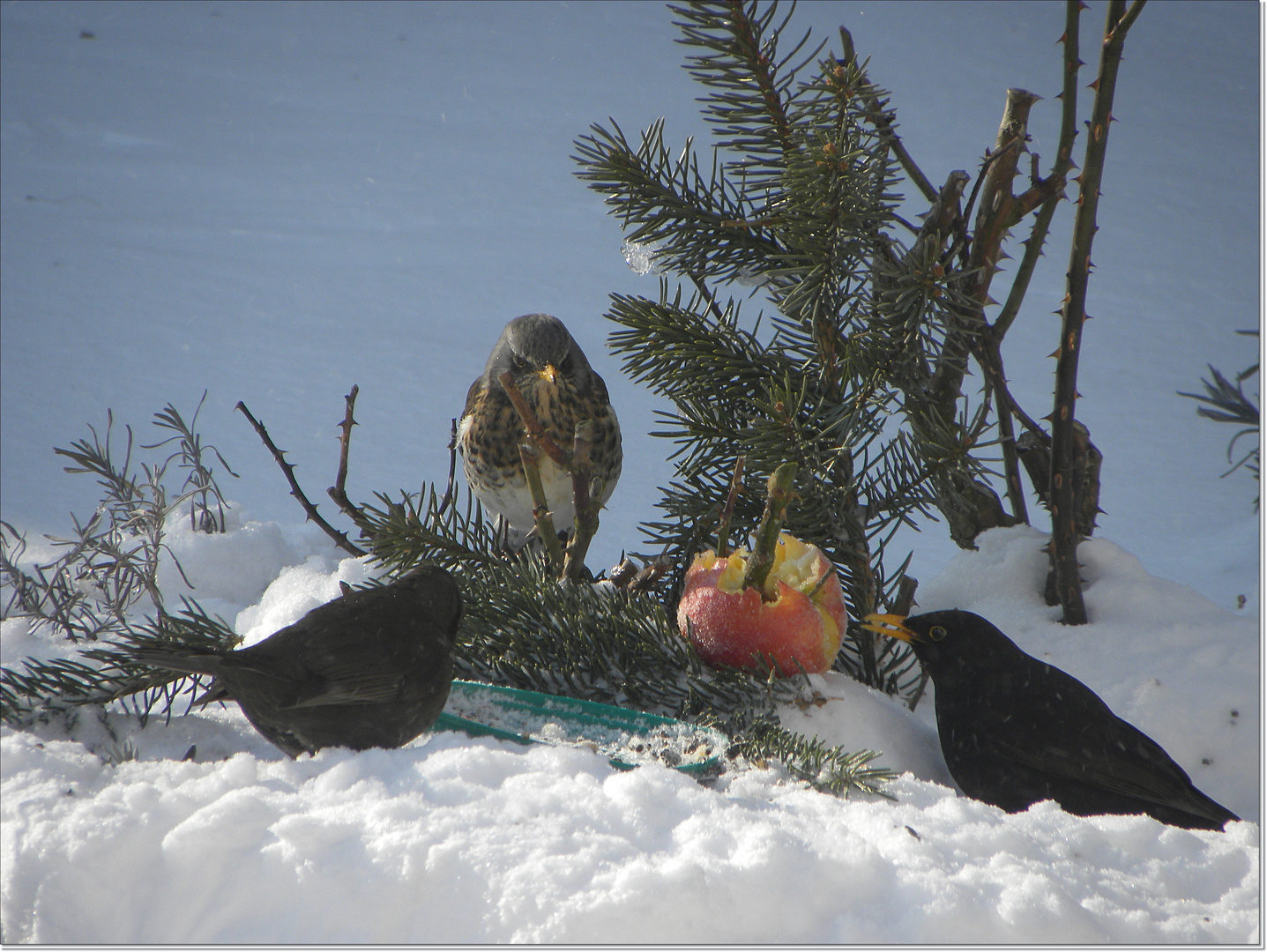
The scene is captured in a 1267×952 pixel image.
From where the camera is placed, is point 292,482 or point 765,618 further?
point 292,482

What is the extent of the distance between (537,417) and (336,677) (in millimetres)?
453

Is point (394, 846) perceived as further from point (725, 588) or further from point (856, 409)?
point (856, 409)

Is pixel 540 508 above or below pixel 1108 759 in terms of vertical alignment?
above

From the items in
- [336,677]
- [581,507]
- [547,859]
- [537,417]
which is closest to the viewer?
[547,859]

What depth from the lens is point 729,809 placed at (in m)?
0.33

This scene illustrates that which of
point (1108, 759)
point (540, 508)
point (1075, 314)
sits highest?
point (1075, 314)

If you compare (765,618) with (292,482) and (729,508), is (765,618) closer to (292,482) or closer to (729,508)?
(729,508)

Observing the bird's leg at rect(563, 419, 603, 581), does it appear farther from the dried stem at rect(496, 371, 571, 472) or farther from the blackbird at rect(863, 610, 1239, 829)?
the blackbird at rect(863, 610, 1239, 829)

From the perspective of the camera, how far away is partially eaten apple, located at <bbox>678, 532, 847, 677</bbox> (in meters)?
0.46

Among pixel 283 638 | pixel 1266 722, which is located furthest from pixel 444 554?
pixel 1266 722

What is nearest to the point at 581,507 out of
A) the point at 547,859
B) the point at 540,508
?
the point at 540,508

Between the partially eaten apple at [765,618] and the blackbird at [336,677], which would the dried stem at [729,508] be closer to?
the partially eaten apple at [765,618]

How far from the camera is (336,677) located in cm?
40

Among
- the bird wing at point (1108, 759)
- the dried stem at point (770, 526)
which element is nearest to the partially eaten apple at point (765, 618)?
the dried stem at point (770, 526)
